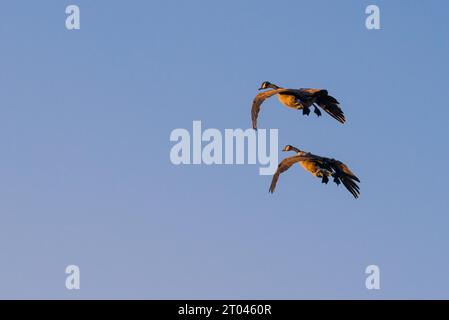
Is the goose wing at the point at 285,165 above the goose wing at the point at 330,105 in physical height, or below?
below

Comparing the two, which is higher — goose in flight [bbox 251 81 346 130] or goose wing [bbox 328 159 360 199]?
goose in flight [bbox 251 81 346 130]

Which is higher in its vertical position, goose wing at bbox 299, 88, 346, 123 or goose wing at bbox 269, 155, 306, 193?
goose wing at bbox 299, 88, 346, 123

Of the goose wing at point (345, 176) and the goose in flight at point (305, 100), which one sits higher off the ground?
the goose in flight at point (305, 100)

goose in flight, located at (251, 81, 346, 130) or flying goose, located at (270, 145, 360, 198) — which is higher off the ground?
goose in flight, located at (251, 81, 346, 130)

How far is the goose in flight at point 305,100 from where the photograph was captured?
60.9 m

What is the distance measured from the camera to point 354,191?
202 feet

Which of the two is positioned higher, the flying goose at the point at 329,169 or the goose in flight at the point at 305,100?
the goose in flight at the point at 305,100

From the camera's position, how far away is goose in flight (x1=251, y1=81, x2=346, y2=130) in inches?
2398

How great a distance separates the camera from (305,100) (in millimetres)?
61062

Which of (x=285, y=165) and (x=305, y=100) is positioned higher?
(x=305, y=100)

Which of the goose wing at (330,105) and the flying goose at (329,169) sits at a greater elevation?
the goose wing at (330,105)
